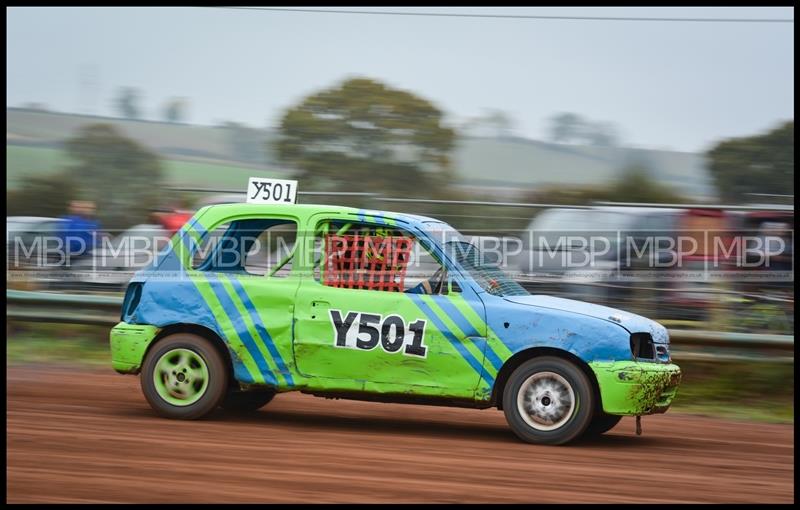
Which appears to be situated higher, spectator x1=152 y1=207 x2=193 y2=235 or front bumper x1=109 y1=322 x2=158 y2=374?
spectator x1=152 y1=207 x2=193 y2=235

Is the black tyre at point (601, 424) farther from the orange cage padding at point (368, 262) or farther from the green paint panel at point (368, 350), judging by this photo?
the orange cage padding at point (368, 262)

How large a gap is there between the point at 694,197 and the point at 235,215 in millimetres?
8394

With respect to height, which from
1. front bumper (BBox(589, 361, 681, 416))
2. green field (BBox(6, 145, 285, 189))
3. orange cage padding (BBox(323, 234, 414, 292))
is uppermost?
green field (BBox(6, 145, 285, 189))

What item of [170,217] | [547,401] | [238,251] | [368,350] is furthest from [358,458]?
[170,217]

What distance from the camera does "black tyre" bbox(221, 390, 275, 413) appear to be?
893 cm

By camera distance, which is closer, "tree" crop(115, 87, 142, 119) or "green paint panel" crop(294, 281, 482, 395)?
"green paint panel" crop(294, 281, 482, 395)

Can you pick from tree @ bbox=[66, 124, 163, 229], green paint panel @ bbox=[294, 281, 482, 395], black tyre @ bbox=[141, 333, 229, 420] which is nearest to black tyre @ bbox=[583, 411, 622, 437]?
green paint panel @ bbox=[294, 281, 482, 395]

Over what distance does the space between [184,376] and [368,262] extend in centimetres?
166

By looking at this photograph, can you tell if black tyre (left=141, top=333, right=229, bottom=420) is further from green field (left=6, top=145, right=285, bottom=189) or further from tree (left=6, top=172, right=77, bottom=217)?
tree (left=6, top=172, right=77, bottom=217)

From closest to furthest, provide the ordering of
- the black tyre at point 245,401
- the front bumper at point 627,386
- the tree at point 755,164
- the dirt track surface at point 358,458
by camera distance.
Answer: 1. the dirt track surface at point 358,458
2. the front bumper at point 627,386
3. the black tyre at point 245,401
4. the tree at point 755,164

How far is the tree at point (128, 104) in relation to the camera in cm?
1609

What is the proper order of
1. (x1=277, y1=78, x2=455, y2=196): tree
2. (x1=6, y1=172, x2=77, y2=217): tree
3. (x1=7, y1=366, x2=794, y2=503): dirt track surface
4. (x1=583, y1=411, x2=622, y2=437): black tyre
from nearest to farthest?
(x1=7, y1=366, x2=794, y2=503): dirt track surface < (x1=583, y1=411, x2=622, y2=437): black tyre < (x1=277, y1=78, x2=455, y2=196): tree < (x1=6, y1=172, x2=77, y2=217): tree

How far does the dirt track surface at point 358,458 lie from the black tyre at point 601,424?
10 centimetres

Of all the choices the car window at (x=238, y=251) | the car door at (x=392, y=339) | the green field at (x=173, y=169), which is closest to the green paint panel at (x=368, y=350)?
the car door at (x=392, y=339)
